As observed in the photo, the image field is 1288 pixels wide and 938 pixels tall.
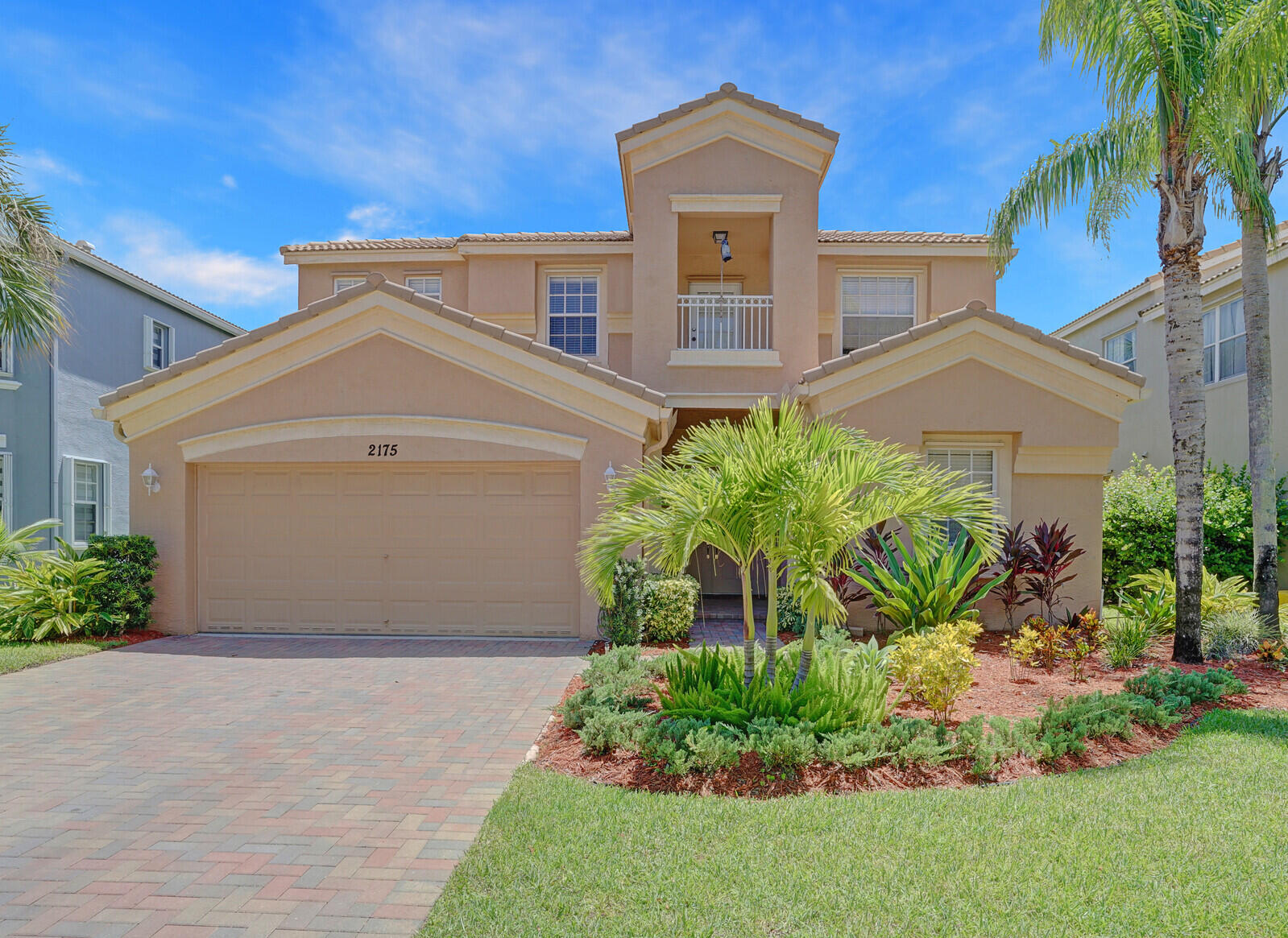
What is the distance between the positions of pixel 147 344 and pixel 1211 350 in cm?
2581

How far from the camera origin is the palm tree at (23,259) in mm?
12141

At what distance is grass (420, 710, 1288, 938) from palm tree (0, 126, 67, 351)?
12338 mm

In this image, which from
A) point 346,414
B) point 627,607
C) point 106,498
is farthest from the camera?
point 106,498

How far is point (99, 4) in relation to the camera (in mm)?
10391

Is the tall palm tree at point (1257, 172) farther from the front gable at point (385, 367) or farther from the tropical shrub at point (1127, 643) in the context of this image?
the front gable at point (385, 367)

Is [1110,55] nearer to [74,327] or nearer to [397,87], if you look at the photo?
[397,87]

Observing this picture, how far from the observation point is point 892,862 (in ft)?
13.6

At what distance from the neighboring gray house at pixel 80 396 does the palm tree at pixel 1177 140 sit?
1788 centimetres

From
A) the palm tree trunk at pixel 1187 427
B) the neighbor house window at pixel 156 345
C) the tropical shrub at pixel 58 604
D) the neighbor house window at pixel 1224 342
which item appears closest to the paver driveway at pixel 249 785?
the tropical shrub at pixel 58 604

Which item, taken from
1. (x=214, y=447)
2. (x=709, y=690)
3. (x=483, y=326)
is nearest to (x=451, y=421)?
(x=483, y=326)

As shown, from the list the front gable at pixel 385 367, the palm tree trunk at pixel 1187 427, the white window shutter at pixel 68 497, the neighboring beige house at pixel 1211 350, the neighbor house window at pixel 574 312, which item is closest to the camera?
the palm tree trunk at pixel 1187 427

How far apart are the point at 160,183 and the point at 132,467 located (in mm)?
6615

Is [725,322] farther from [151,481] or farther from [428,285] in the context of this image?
[151,481]

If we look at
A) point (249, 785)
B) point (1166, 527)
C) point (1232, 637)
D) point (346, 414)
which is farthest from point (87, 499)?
point (1166, 527)
